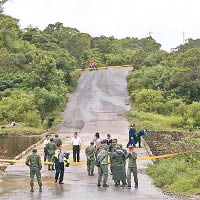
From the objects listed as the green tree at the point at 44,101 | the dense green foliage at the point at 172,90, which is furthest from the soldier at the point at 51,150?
the dense green foliage at the point at 172,90

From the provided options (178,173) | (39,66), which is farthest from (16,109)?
(178,173)

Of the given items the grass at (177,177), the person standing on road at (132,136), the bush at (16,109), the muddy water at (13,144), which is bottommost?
the grass at (177,177)

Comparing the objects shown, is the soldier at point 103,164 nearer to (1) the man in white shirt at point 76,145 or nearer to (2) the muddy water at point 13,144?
(1) the man in white shirt at point 76,145

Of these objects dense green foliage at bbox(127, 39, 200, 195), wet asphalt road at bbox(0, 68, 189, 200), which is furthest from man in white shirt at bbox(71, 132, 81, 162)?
dense green foliage at bbox(127, 39, 200, 195)

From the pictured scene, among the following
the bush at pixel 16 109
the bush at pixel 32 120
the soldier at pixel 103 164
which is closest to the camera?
the soldier at pixel 103 164

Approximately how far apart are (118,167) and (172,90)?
30.0m

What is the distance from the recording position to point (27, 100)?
3853 cm

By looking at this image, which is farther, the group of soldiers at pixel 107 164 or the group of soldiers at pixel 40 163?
the group of soldiers at pixel 107 164

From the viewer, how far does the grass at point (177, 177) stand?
1580cm

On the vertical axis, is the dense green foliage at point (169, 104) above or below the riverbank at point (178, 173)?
above

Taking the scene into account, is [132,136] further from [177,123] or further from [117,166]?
[177,123]

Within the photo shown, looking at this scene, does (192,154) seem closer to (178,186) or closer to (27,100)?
(178,186)

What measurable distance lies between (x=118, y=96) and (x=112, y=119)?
10767 mm

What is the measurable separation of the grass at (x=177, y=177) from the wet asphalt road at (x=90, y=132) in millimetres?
382
